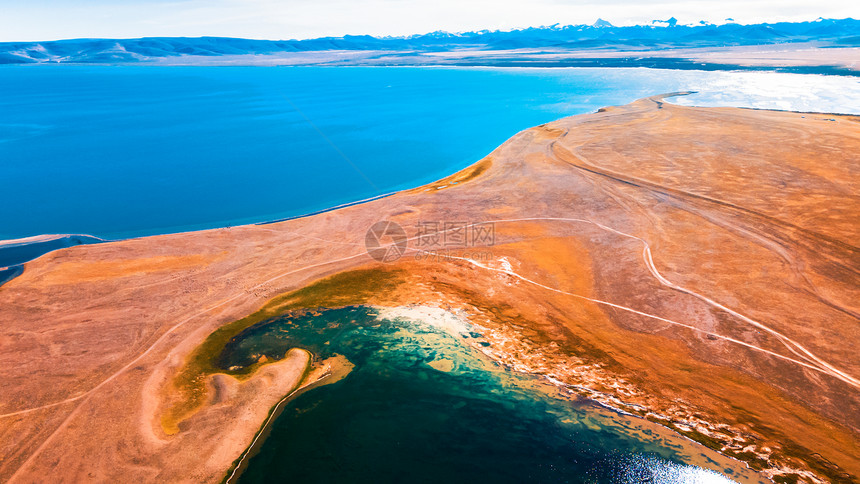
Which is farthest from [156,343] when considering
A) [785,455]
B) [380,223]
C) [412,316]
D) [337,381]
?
[785,455]

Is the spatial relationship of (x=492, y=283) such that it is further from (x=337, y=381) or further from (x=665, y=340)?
→ (x=337, y=381)

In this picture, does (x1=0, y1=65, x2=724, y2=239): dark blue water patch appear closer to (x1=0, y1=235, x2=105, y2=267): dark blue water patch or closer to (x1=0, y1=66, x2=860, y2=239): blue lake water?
(x1=0, y1=66, x2=860, y2=239): blue lake water

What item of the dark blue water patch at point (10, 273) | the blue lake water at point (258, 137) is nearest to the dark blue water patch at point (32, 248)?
the dark blue water patch at point (10, 273)

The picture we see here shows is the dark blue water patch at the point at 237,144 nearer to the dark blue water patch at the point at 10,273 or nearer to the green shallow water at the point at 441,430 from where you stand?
the dark blue water patch at the point at 10,273

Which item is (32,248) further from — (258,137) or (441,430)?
(258,137)

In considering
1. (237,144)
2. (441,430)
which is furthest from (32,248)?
(237,144)

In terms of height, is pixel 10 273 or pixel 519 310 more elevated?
pixel 10 273

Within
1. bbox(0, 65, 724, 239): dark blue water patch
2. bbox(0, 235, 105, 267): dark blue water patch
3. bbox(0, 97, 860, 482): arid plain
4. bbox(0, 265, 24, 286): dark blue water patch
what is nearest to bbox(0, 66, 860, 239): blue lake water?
bbox(0, 65, 724, 239): dark blue water patch
